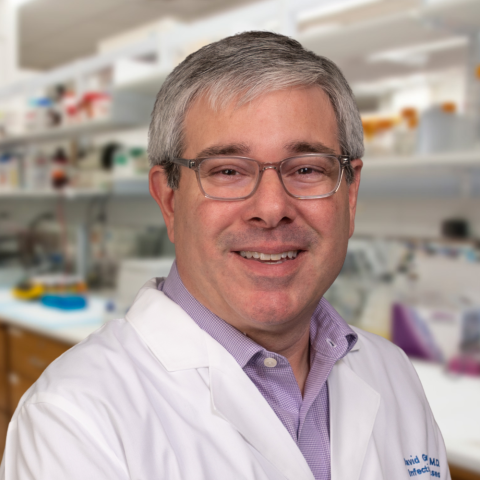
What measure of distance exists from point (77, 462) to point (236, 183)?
48 centimetres

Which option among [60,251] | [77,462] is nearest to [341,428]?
[77,462]

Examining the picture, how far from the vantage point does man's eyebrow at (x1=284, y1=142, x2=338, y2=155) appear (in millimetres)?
863

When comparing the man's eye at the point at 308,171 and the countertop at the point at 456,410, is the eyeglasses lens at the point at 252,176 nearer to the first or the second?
the man's eye at the point at 308,171

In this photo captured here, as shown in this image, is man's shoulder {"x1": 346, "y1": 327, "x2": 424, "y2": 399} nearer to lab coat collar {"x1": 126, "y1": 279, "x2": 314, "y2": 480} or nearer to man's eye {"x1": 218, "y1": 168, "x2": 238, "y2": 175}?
lab coat collar {"x1": 126, "y1": 279, "x2": 314, "y2": 480}

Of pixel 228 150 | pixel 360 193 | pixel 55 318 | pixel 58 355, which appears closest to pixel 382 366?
pixel 228 150

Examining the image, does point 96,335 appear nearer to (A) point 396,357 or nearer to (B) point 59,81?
(A) point 396,357

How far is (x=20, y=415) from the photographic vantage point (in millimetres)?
769

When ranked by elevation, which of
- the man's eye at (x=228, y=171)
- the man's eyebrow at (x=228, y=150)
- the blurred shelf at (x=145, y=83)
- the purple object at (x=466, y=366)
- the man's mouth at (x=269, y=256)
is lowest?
the purple object at (x=466, y=366)

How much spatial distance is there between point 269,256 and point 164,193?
0.88 feet

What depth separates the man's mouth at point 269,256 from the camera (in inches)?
34.8

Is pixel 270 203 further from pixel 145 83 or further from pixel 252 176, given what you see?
pixel 145 83

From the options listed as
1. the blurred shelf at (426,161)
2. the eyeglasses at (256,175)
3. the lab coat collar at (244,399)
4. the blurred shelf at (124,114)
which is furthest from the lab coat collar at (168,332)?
the blurred shelf at (124,114)

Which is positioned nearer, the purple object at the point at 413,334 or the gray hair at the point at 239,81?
the gray hair at the point at 239,81

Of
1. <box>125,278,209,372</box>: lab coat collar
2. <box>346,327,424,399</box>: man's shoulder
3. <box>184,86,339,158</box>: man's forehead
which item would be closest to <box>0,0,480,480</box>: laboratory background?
<box>346,327,424,399</box>: man's shoulder
